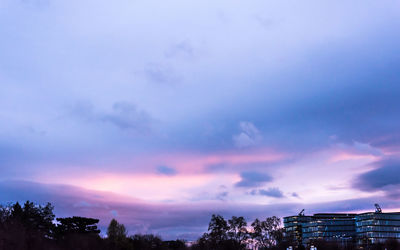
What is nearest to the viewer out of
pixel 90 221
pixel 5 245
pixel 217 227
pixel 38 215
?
pixel 5 245

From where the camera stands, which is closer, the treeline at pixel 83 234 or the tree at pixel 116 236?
the treeline at pixel 83 234

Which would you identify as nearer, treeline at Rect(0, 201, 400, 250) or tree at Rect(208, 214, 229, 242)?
treeline at Rect(0, 201, 400, 250)

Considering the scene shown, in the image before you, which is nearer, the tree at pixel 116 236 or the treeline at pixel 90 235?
the treeline at pixel 90 235

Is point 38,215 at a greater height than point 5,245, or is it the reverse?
point 38,215

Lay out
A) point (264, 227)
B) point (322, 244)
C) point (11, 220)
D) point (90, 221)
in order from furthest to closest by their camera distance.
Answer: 1. point (322, 244)
2. point (264, 227)
3. point (90, 221)
4. point (11, 220)

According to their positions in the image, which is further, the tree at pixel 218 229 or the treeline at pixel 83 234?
the tree at pixel 218 229

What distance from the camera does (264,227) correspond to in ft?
547

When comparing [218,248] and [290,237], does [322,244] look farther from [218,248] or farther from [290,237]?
[218,248]

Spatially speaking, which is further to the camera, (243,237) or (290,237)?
(290,237)

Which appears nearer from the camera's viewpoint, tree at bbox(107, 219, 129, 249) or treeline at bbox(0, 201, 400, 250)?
treeline at bbox(0, 201, 400, 250)

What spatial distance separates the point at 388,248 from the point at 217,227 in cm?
6742

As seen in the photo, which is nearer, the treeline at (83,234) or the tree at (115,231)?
the treeline at (83,234)

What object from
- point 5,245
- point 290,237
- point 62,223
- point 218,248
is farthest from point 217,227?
point 5,245

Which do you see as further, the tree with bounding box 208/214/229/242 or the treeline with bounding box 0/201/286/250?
the tree with bounding box 208/214/229/242
